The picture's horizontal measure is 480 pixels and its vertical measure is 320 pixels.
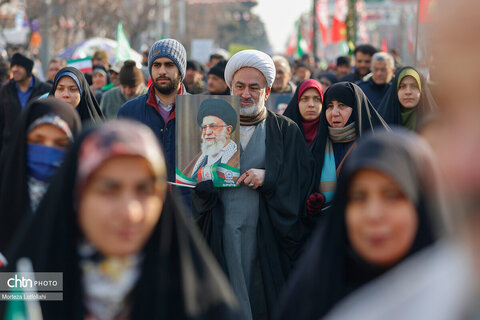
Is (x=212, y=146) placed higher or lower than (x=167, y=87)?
lower

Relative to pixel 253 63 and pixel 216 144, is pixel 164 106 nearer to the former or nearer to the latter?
pixel 253 63

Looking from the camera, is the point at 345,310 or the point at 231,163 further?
the point at 231,163

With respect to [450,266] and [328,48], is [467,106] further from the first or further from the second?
[328,48]

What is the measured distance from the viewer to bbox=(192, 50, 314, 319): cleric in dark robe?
202 inches

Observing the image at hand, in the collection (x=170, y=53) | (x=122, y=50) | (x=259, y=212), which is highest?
(x=122, y=50)

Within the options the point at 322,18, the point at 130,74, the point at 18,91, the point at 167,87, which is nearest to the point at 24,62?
the point at 18,91

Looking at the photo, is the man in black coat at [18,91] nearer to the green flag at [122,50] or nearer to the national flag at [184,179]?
the green flag at [122,50]

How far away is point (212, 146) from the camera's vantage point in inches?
198

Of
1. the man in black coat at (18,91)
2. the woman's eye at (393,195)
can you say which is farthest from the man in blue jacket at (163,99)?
the man in black coat at (18,91)

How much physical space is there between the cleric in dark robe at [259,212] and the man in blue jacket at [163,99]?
460 mm

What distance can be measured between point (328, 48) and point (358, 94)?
836 inches

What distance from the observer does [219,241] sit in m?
5.13

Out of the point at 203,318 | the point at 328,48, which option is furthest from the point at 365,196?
the point at 328,48

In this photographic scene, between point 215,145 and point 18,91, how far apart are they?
5.02 m
